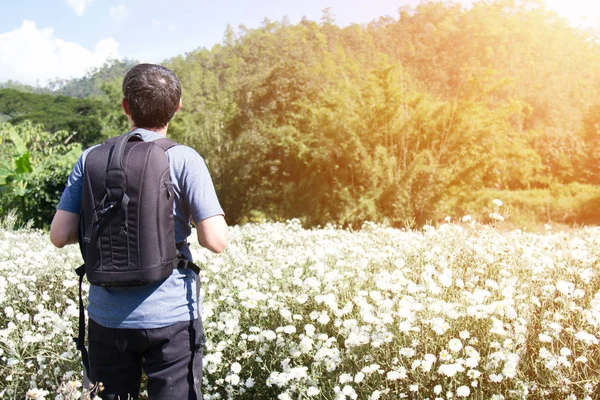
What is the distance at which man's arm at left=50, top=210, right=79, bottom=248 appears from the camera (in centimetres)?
175

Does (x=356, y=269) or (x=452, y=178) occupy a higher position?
(x=356, y=269)

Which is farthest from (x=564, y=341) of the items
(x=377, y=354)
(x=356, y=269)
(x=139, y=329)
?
(x=139, y=329)

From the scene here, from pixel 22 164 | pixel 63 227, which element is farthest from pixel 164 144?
pixel 22 164

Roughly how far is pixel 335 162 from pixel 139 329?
498 inches

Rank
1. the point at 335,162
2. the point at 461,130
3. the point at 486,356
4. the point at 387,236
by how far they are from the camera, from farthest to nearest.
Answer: the point at 335,162
the point at 461,130
the point at 387,236
the point at 486,356

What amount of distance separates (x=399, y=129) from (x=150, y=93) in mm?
12039

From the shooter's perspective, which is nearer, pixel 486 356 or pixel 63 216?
pixel 63 216

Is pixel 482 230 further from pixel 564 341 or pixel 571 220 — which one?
pixel 571 220

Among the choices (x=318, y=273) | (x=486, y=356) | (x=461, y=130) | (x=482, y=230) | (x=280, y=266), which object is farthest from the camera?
(x=461, y=130)

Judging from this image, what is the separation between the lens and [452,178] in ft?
42.6

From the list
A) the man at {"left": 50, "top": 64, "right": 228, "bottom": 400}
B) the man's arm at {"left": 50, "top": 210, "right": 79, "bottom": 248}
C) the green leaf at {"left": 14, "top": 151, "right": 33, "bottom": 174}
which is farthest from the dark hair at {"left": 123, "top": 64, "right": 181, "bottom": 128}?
the green leaf at {"left": 14, "top": 151, "right": 33, "bottom": 174}

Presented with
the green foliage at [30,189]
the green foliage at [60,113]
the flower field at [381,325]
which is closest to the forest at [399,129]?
the green foliage at [30,189]

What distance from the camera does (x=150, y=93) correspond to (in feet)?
5.63

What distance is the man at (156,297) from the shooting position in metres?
1.70
